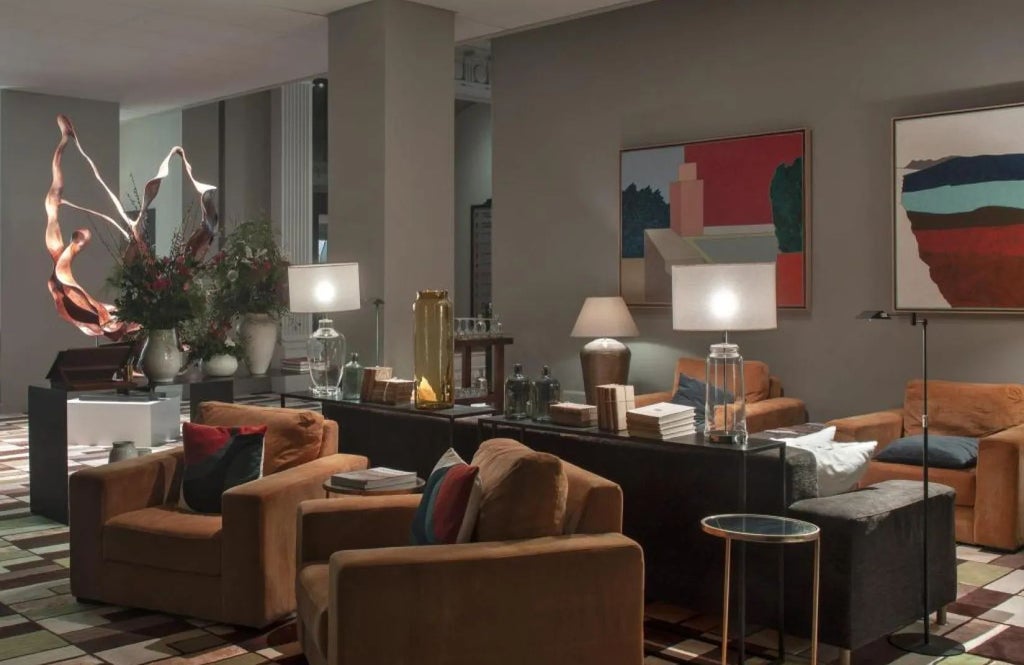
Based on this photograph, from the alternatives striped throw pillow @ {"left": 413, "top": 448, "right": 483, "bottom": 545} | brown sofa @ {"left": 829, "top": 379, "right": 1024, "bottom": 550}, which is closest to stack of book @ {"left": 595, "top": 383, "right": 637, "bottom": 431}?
striped throw pillow @ {"left": 413, "top": 448, "right": 483, "bottom": 545}

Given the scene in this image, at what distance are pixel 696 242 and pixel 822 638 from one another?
4.22 meters

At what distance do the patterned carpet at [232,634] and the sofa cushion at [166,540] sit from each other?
23cm

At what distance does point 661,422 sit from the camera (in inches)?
158

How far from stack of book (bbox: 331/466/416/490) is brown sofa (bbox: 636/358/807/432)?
2.84 meters

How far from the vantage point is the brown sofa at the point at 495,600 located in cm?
306

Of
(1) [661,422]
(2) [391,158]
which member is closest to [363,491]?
(1) [661,422]

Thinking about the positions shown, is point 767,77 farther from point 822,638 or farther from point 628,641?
point 628,641

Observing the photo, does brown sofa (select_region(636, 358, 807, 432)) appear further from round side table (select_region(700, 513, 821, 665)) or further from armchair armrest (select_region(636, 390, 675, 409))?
round side table (select_region(700, 513, 821, 665))

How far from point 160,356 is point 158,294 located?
1.14 ft

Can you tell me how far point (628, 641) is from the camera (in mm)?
3273

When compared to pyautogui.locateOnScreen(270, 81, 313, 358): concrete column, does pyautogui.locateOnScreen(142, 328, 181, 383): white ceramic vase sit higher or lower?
Answer: lower

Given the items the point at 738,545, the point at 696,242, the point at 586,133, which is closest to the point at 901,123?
the point at 696,242

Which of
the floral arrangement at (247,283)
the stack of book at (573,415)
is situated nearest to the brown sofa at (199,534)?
the stack of book at (573,415)

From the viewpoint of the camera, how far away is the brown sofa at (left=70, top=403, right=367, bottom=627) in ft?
13.6
